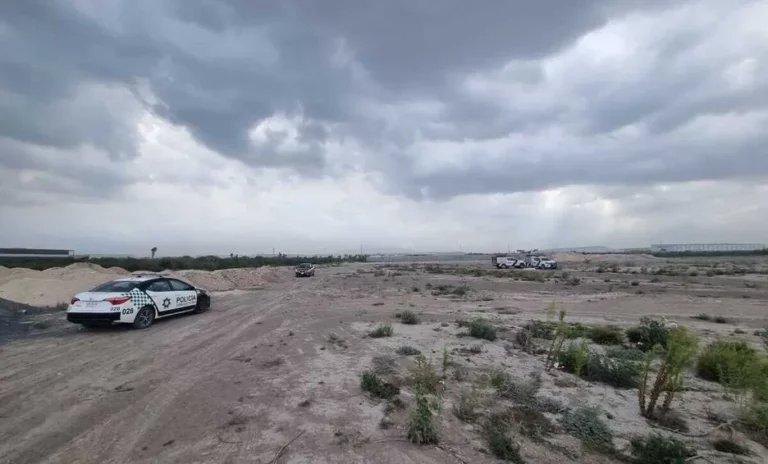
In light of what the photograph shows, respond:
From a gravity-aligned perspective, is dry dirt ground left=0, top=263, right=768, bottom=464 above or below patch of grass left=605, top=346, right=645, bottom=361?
above

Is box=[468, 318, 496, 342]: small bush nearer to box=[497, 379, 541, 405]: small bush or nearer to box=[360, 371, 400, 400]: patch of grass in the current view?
box=[497, 379, 541, 405]: small bush

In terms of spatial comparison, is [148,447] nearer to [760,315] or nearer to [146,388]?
[146,388]

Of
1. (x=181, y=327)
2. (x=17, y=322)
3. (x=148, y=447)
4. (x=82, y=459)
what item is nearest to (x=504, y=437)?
(x=148, y=447)

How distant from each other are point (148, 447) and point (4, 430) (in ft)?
7.43

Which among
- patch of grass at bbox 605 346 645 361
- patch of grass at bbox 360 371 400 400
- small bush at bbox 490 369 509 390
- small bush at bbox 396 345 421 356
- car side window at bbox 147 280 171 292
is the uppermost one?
car side window at bbox 147 280 171 292

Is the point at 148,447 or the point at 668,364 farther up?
the point at 668,364

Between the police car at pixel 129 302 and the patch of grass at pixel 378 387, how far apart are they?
914 cm

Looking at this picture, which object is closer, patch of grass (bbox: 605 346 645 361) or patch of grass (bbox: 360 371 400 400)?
patch of grass (bbox: 360 371 400 400)

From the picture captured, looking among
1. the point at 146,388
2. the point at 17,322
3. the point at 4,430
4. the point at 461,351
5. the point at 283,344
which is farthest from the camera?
the point at 17,322

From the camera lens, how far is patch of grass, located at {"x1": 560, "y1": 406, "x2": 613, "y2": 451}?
195 inches

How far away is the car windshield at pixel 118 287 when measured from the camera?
1223 centimetres

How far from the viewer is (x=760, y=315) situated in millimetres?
17375

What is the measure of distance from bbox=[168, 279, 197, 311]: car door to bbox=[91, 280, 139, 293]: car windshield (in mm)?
1874

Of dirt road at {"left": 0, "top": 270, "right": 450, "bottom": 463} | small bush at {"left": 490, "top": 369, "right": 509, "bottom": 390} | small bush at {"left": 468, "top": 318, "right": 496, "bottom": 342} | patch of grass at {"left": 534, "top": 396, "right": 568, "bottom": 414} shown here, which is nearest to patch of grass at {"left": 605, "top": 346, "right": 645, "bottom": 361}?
small bush at {"left": 468, "top": 318, "right": 496, "bottom": 342}
